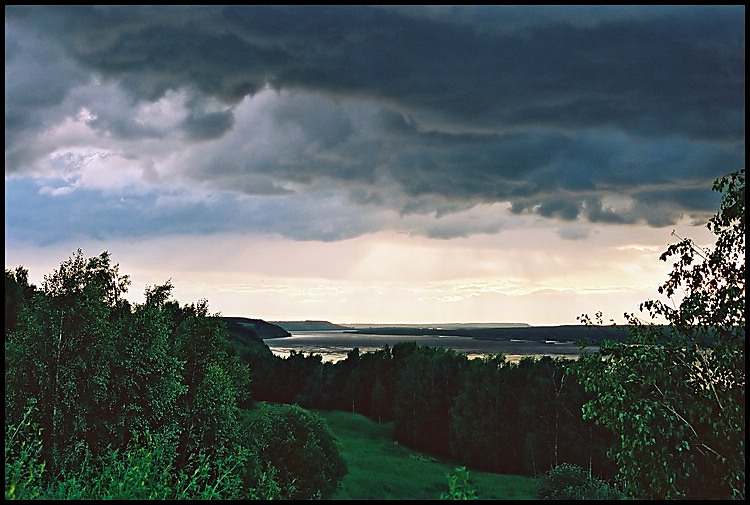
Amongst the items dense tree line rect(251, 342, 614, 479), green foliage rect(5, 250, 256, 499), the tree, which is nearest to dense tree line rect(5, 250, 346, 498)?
green foliage rect(5, 250, 256, 499)

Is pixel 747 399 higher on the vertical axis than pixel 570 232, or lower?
lower

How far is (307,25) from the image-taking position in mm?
8898

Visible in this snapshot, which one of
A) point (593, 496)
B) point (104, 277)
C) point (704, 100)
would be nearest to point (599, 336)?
point (704, 100)

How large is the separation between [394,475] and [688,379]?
39.7 m

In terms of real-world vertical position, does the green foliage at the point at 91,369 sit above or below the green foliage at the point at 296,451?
above

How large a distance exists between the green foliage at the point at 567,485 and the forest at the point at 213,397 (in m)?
0.41

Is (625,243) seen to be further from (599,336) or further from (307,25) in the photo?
(307,25)

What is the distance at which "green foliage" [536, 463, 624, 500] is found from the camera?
3872 cm

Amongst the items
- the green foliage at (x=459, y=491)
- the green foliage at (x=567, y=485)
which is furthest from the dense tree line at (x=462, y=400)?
the green foliage at (x=459, y=491)

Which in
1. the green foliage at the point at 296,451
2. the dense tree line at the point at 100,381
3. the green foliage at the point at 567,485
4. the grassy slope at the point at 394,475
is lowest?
the grassy slope at the point at 394,475

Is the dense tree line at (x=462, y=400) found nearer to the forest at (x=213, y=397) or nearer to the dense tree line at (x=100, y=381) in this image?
the forest at (x=213, y=397)

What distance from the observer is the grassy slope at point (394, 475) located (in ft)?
137

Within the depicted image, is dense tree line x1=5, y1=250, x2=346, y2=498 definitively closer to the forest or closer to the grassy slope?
the forest

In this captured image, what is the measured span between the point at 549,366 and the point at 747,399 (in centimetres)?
4844
